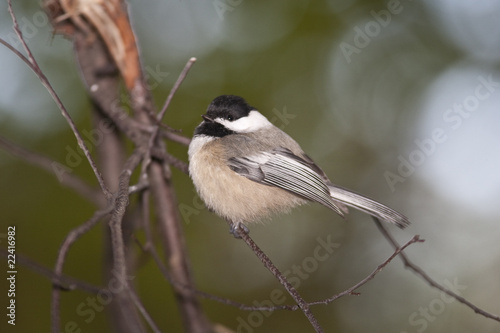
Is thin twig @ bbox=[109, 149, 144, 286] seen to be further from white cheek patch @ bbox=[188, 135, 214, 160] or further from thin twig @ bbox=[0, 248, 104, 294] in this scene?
white cheek patch @ bbox=[188, 135, 214, 160]

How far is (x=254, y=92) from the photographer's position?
91.6 inches

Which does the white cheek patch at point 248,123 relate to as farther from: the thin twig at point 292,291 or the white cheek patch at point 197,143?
the thin twig at point 292,291

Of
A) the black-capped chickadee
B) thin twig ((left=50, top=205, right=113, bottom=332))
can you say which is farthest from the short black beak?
thin twig ((left=50, top=205, right=113, bottom=332))

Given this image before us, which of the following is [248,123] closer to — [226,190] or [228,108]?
[228,108]

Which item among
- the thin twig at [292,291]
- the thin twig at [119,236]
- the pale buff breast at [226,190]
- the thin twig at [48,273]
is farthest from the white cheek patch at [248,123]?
the thin twig at [48,273]

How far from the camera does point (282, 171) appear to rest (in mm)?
2031

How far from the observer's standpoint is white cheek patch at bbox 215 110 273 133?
207 cm

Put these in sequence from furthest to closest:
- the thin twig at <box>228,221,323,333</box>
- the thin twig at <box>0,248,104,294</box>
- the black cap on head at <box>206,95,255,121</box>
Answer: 1. the black cap on head at <box>206,95,255,121</box>
2. the thin twig at <box>228,221,323,333</box>
3. the thin twig at <box>0,248,104,294</box>

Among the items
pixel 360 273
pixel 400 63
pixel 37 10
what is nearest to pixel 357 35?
pixel 400 63

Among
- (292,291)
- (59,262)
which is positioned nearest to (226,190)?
(292,291)

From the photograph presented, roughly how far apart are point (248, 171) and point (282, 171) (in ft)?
0.50

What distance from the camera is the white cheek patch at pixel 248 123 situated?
6.80 feet

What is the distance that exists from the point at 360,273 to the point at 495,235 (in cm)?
85

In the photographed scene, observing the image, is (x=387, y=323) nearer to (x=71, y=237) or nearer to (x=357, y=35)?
(x=357, y=35)
